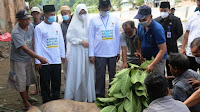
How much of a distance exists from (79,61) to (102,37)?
668 millimetres

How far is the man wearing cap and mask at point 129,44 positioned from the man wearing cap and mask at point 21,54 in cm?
152

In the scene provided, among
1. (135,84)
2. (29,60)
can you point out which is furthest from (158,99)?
(29,60)

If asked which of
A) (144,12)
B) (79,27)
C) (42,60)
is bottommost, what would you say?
(42,60)

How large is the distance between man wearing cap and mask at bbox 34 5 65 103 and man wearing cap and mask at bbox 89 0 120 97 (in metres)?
0.65

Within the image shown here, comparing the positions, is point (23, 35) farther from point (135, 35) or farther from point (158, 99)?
point (158, 99)

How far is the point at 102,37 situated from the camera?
4.47m

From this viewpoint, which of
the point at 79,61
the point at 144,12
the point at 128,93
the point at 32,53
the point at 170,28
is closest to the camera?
the point at 128,93

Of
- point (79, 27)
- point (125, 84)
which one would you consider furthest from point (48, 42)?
point (125, 84)

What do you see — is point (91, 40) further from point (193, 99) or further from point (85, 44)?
point (193, 99)

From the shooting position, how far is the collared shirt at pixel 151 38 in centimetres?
368

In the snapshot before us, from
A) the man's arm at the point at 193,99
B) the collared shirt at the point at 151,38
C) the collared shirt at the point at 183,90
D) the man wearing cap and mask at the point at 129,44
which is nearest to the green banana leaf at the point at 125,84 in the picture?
the collared shirt at the point at 183,90

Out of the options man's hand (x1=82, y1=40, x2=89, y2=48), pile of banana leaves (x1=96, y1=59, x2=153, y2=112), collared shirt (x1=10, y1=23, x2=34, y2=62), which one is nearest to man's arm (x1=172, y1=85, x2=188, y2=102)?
pile of banana leaves (x1=96, y1=59, x2=153, y2=112)

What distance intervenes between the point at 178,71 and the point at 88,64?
2119 millimetres

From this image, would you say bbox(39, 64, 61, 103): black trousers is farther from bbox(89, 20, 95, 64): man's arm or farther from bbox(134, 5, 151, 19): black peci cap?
bbox(134, 5, 151, 19): black peci cap
